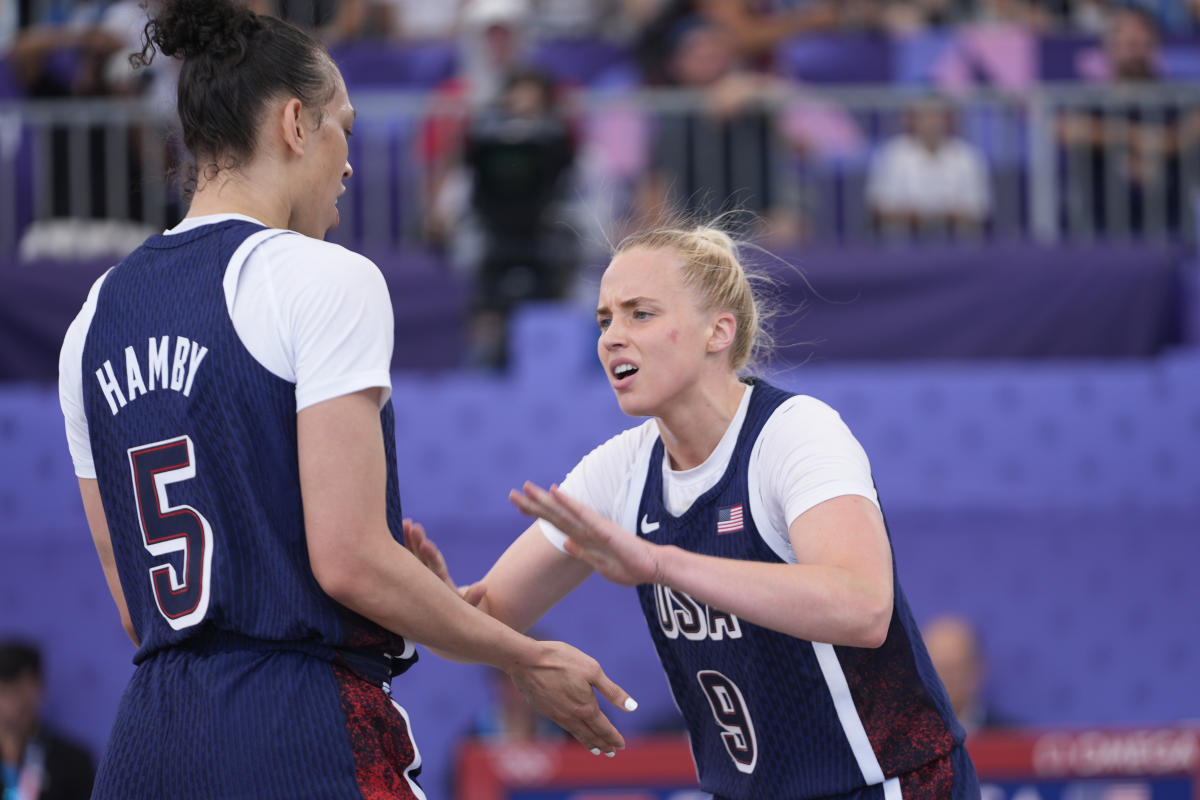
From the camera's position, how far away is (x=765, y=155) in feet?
24.2

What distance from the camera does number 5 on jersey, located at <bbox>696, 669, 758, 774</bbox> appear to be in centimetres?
270

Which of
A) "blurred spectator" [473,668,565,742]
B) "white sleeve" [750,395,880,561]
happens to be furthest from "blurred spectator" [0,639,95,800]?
"white sleeve" [750,395,880,561]

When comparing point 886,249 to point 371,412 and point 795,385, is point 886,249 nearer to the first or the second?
point 795,385

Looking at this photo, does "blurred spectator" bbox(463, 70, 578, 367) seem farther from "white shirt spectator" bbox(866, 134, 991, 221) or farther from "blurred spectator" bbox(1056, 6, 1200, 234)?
"blurred spectator" bbox(1056, 6, 1200, 234)

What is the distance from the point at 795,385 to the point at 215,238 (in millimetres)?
4710

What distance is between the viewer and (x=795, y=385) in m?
6.68

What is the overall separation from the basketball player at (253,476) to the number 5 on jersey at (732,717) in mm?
579

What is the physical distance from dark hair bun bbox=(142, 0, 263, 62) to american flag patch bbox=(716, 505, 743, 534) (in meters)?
1.17

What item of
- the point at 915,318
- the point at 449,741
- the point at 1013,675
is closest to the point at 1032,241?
the point at 915,318

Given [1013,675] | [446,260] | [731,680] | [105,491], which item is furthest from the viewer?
[446,260]

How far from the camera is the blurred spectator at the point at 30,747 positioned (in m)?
6.11

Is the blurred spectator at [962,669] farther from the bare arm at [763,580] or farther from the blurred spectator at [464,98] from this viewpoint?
the bare arm at [763,580]

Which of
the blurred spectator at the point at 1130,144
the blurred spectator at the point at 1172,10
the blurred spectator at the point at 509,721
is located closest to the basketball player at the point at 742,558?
the blurred spectator at the point at 509,721

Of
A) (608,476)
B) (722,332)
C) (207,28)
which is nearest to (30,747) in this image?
(608,476)
